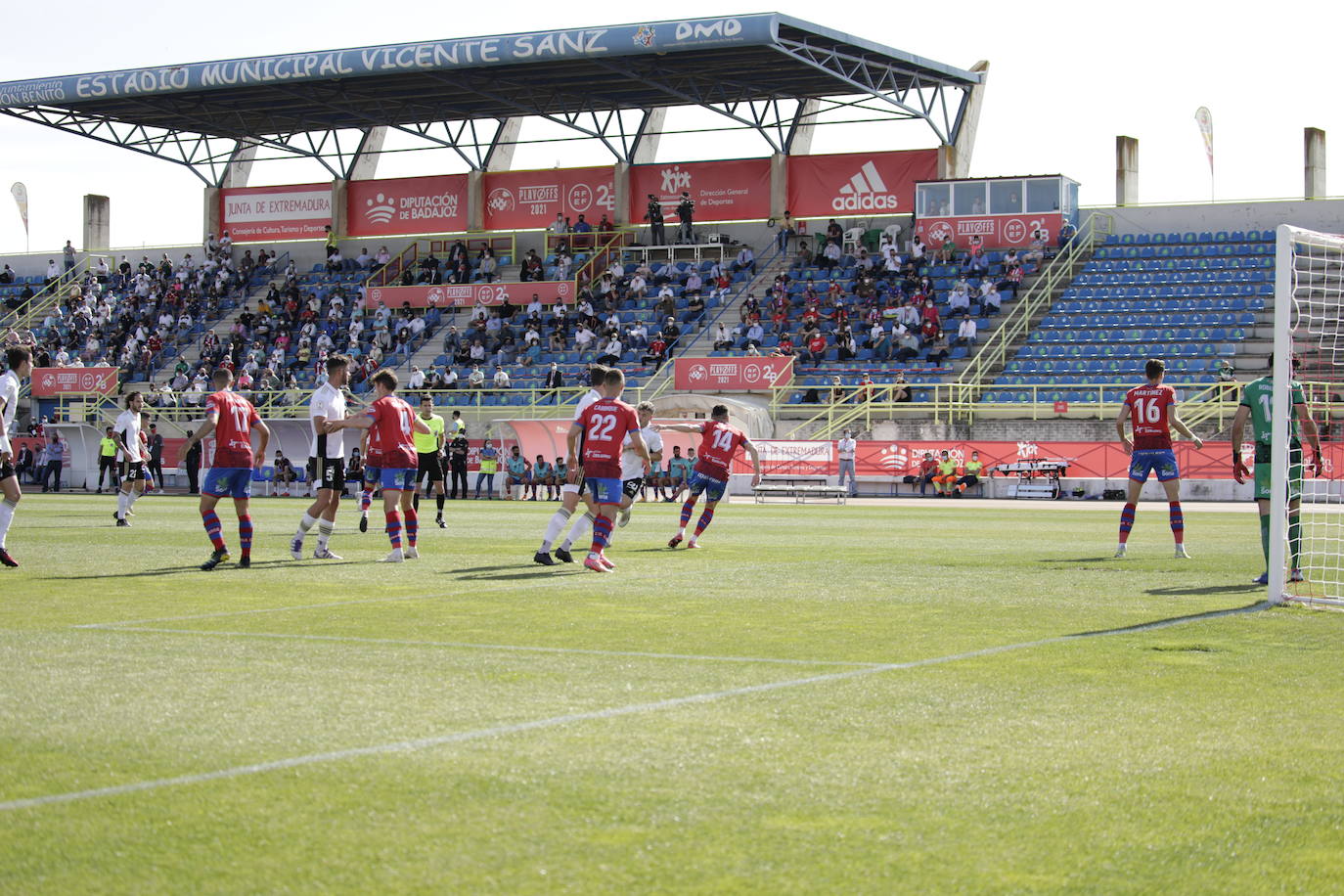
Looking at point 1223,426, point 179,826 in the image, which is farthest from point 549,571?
point 1223,426

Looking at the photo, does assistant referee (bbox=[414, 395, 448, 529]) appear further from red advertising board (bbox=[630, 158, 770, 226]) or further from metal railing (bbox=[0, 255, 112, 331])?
metal railing (bbox=[0, 255, 112, 331])

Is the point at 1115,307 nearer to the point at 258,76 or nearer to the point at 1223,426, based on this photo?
the point at 1223,426

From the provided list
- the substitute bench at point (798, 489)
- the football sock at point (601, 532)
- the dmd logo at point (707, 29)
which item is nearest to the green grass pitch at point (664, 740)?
the football sock at point (601, 532)

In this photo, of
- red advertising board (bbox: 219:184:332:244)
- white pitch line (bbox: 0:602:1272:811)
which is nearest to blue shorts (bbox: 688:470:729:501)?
white pitch line (bbox: 0:602:1272:811)

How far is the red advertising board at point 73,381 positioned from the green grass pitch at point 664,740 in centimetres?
4313

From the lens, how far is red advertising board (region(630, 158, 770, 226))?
2168 inches

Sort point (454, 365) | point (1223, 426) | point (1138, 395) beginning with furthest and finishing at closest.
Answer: point (454, 365) < point (1223, 426) < point (1138, 395)

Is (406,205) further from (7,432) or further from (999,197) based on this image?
(7,432)

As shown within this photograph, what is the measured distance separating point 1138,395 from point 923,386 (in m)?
25.4

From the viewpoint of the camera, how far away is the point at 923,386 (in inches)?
1657

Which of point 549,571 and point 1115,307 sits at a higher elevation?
point 1115,307

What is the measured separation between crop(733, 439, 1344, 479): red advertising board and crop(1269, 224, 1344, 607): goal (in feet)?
67.7

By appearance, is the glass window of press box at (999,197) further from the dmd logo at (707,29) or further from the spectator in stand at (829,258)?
the dmd logo at (707,29)

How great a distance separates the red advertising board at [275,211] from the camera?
62531 millimetres
